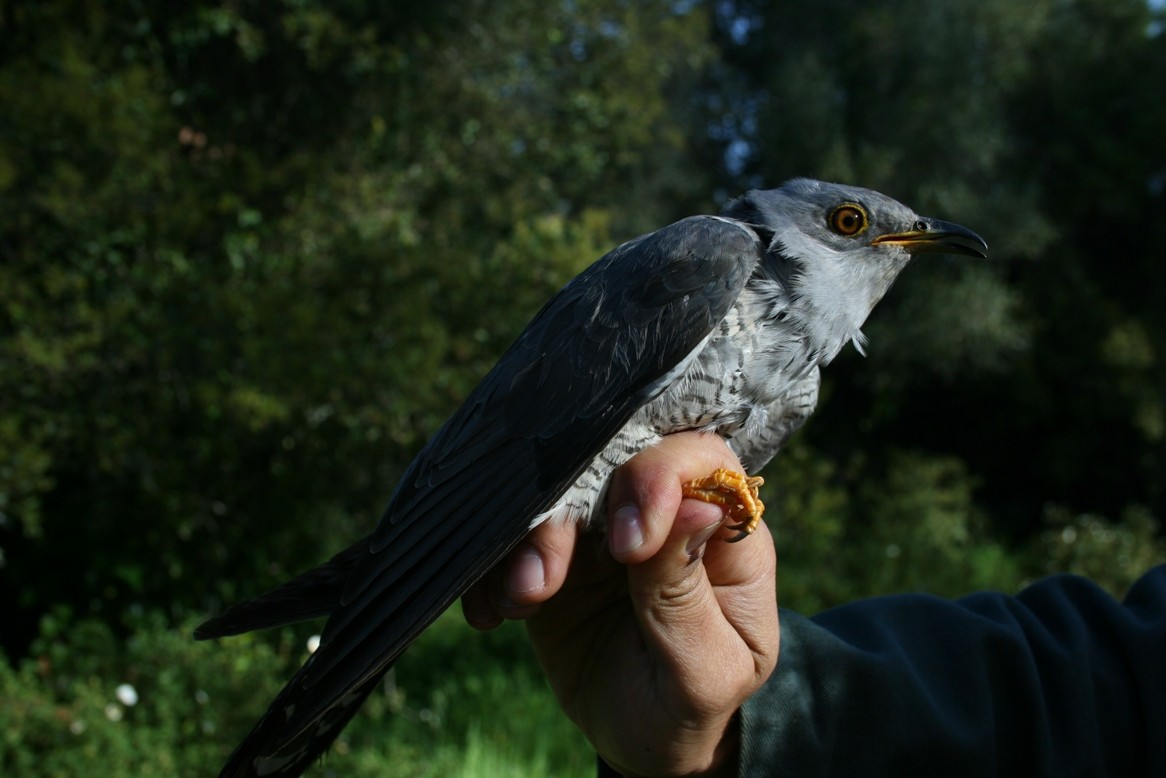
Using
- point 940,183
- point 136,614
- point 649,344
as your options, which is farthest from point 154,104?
point 940,183

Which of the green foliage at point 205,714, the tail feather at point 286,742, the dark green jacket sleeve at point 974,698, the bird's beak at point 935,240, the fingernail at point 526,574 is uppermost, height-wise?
the bird's beak at point 935,240

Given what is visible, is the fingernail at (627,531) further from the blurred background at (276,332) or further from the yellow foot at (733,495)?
the blurred background at (276,332)

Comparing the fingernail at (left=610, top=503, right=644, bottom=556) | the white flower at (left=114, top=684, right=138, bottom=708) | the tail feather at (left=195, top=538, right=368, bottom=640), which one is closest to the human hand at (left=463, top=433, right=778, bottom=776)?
the fingernail at (left=610, top=503, right=644, bottom=556)

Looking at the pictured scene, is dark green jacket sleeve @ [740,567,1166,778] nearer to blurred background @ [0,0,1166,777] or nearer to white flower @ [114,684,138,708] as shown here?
blurred background @ [0,0,1166,777]

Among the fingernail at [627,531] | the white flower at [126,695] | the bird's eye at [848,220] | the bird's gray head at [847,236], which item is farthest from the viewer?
the white flower at [126,695]

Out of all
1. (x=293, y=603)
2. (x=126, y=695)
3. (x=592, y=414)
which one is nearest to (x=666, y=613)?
(x=592, y=414)

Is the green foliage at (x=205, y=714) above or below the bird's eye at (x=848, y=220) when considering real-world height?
below

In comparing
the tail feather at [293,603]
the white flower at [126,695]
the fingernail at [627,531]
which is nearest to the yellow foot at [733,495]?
the fingernail at [627,531]
